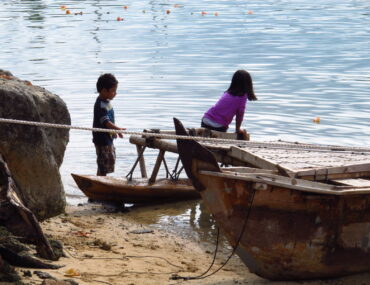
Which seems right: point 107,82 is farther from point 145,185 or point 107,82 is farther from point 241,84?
point 241,84

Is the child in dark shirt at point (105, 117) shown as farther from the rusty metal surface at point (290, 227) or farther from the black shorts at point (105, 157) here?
the rusty metal surface at point (290, 227)

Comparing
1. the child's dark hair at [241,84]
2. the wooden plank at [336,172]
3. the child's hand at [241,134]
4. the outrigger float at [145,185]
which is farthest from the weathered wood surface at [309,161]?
the child's dark hair at [241,84]

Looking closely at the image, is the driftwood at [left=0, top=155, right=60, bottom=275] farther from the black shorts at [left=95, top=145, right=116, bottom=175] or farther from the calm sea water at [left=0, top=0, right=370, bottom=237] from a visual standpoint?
the calm sea water at [left=0, top=0, right=370, bottom=237]

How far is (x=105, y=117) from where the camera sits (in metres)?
9.98

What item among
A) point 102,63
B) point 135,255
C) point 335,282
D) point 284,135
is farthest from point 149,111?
point 335,282

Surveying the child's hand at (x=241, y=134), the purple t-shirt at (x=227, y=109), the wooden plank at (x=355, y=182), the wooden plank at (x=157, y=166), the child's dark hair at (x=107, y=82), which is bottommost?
the wooden plank at (x=157, y=166)

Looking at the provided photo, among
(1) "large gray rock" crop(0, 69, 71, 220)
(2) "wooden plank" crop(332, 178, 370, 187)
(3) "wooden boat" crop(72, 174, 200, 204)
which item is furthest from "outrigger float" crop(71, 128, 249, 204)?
(2) "wooden plank" crop(332, 178, 370, 187)

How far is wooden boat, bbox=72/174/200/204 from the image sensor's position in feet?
32.0

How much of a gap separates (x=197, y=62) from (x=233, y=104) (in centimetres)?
1140

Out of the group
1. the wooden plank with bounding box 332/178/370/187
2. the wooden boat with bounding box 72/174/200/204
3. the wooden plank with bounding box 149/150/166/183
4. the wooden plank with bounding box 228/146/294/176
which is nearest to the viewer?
the wooden plank with bounding box 332/178/370/187

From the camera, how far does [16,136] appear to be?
815 centimetres

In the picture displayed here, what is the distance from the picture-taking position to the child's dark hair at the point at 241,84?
1022cm

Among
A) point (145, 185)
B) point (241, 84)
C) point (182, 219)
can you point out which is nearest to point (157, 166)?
point (145, 185)

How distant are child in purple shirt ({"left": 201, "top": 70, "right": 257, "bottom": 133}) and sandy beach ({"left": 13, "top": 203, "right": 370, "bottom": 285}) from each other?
149 centimetres
